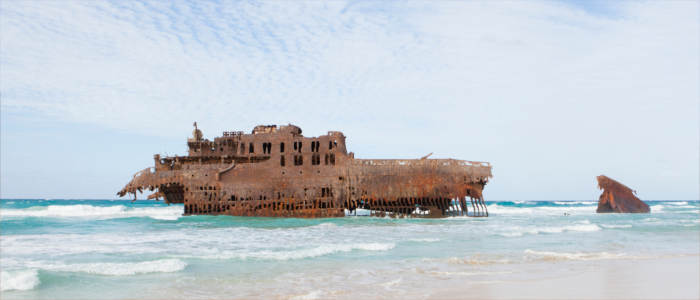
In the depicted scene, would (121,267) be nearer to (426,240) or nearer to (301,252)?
(301,252)

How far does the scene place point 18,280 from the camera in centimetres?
1005

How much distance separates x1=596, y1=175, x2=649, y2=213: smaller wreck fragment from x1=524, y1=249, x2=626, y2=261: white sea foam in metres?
34.0

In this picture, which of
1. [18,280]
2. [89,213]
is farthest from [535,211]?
[18,280]

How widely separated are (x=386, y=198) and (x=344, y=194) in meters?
2.72

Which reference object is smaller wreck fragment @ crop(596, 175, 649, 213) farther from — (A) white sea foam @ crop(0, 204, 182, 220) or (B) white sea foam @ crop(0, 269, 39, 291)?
(B) white sea foam @ crop(0, 269, 39, 291)

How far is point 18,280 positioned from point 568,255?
14.2m

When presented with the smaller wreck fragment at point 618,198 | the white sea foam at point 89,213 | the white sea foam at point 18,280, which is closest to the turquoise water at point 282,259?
the white sea foam at point 18,280

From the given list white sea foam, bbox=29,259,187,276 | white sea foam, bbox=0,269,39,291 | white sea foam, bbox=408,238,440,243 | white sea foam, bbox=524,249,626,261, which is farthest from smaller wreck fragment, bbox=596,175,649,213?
white sea foam, bbox=0,269,39,291

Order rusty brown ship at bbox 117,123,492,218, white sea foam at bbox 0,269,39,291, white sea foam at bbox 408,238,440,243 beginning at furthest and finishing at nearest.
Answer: rusty brown ship at bbox 117,123,492,218, white sea foam at bbox 408,238,440,243, white sea foam at bbox 0,269,39,291

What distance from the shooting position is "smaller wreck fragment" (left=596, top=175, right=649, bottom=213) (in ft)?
148

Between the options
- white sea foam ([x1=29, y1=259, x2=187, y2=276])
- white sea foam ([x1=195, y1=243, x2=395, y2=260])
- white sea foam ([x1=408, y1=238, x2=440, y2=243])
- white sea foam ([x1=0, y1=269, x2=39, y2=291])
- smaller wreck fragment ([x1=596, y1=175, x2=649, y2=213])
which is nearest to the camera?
white sea foam ([x1=0, y1=269, x2=39, y2=291])

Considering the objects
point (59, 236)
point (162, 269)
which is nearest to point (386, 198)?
point (59, 236)

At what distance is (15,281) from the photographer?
998 centimetres

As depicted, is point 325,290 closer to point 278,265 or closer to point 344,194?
point 278,265
